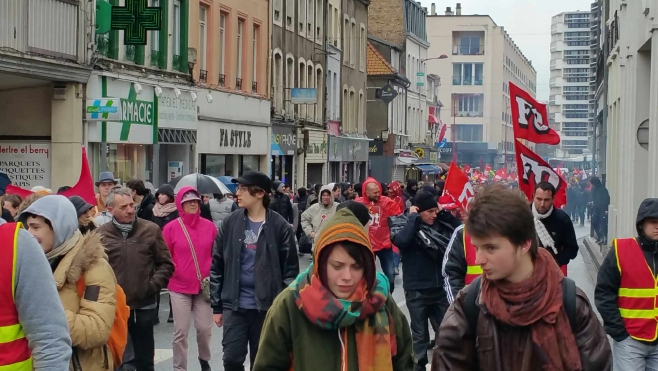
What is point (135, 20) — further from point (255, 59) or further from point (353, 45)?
point (353, 45)

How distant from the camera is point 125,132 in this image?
23062 mm

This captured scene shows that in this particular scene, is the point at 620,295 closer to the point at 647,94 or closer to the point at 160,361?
the point at 160,361

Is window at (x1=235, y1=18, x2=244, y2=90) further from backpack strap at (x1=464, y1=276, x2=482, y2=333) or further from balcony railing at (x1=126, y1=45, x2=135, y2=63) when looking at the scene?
backpack strap at (x1=464, y1=276, x2=482, y2=333)

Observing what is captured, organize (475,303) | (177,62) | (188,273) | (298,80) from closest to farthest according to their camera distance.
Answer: (475,303), (188,273), (177,62), (298,80)

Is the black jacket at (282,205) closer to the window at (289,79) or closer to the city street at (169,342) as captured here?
the city street at (169,342)

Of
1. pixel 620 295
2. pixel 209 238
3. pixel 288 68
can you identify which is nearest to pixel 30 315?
pixel 620 295

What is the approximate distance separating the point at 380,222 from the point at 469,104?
99.5m

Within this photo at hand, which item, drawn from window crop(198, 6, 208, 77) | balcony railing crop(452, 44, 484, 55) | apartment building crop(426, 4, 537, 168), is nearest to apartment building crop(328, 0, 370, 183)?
window crop(198, 6, 208, 77)

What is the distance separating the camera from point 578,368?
360 cm

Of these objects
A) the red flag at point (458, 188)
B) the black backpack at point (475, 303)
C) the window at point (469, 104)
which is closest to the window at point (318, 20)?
the red flag at point (458, 188)

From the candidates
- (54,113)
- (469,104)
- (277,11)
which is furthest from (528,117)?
(469,104)

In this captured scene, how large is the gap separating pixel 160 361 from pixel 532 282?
735 centimetres

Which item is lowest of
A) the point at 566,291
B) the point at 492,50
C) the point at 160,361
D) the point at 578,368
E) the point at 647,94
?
the point at 160,361

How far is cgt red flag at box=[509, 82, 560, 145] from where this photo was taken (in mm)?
11516
